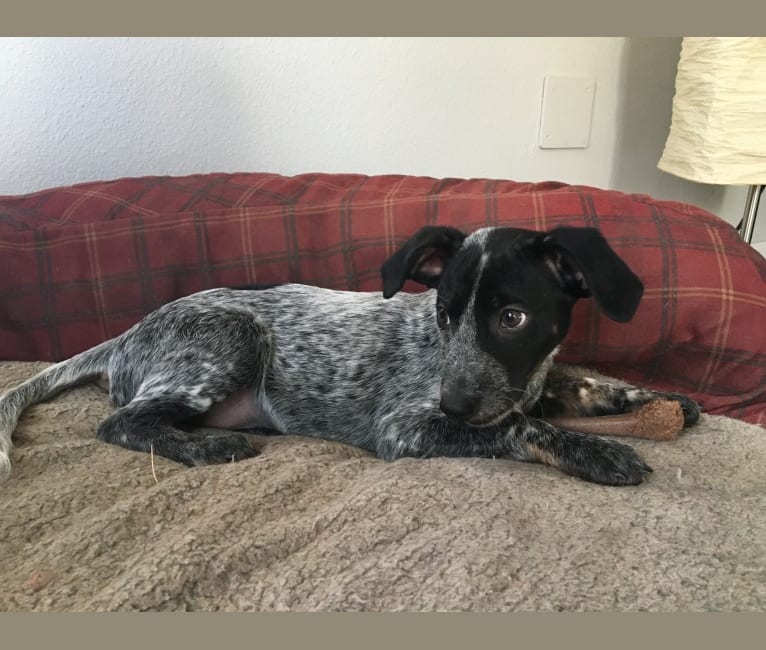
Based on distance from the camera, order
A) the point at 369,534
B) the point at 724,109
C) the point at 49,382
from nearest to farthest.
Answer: the point at 369,534
the point at 49,382
the point at 724,109

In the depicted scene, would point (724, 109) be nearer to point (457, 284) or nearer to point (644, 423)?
point (644, 423)

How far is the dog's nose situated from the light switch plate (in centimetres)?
275

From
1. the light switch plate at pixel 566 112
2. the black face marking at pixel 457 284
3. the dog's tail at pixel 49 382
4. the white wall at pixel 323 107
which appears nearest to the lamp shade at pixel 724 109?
the light switch plate at pixel 566 112

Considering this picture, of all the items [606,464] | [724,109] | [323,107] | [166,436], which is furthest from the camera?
[323,107]

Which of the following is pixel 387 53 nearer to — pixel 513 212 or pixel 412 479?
pixel 513 212

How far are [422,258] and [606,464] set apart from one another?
37.1 inches

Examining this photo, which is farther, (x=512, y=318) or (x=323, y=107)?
(x=323, y=107)

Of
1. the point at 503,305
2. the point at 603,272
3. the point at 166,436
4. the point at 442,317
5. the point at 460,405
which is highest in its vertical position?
the point at 603,272

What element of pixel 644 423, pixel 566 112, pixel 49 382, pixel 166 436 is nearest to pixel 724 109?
pixel 566 112

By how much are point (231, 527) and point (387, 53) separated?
117 inches

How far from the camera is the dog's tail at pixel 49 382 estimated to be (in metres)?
2.39

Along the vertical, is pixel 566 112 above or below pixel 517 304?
above

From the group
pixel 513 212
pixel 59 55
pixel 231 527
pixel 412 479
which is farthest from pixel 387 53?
pixel 231 527

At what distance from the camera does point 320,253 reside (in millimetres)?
3119
